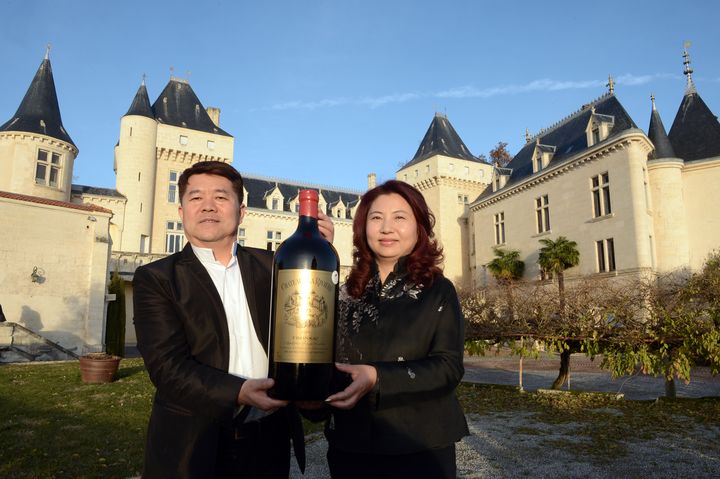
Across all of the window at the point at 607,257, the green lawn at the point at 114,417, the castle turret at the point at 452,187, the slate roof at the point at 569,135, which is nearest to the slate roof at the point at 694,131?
the slate roof at the point at 569,135

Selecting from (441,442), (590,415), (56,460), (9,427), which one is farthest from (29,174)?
(441,442)

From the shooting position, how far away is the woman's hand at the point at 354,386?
5.07 ft

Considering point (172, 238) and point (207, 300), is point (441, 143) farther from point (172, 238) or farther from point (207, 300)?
point (207, 300)

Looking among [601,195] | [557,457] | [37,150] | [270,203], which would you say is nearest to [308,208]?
[557,457]

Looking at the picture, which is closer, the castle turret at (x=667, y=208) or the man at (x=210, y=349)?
the man at (x=210, y=349)

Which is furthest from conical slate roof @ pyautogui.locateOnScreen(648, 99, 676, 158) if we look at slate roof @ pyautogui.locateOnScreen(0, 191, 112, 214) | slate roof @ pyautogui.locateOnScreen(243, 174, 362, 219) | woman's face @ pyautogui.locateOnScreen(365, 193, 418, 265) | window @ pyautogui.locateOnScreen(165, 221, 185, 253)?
window @ pyautogui.locateOnScreen(165, 221, 185, 253)

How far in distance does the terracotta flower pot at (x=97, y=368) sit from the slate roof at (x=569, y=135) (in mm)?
25517

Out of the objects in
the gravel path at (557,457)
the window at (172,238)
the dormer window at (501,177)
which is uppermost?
the dormer window at (501,177)

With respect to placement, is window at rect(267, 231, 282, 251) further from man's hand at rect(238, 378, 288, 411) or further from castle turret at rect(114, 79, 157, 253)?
man's hand at rect(238, 378, 288, 411)

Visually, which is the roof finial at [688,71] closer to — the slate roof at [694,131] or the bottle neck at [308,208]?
the slate roof at [694,131]

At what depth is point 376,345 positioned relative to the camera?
1934 mm

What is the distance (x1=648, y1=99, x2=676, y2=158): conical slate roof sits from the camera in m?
25.6

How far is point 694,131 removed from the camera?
87.4 feet

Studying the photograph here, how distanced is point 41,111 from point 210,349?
3261cm
